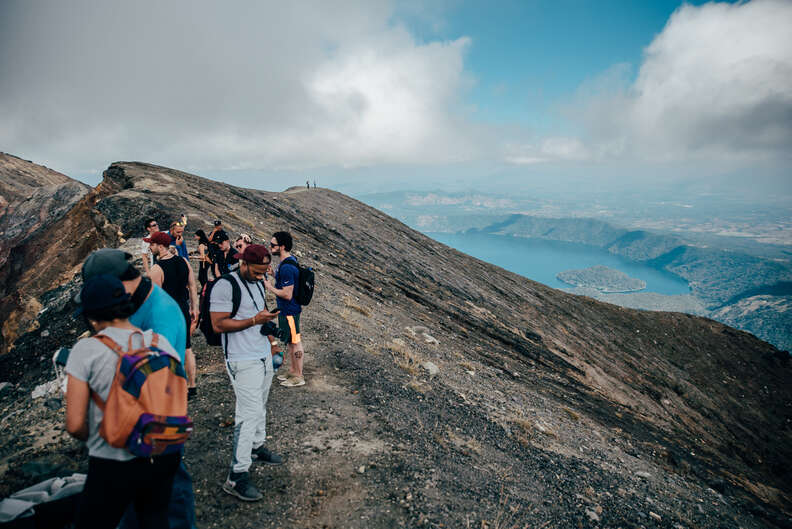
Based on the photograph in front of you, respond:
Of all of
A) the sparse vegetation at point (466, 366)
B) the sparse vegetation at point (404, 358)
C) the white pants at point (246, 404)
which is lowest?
the sparse vegetation at point (466, 366)

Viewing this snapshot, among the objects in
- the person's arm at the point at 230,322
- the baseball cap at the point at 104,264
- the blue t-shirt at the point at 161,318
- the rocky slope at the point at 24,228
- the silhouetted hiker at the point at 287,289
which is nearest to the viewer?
the baseball cap at the point at 104,264

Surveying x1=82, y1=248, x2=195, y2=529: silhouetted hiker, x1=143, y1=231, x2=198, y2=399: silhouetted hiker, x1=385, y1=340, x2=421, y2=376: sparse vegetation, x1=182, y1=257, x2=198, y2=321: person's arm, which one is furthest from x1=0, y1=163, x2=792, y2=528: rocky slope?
x1=143, y1=231, x2=198, y2=399: silhouetted hiker

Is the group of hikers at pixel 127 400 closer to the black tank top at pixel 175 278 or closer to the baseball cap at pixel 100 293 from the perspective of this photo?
the baseball cap at pixel 100 293

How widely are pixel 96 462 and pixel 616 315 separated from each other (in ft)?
150

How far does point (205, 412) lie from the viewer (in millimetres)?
5949

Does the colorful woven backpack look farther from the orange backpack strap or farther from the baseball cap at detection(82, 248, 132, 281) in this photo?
the baseball cap at detection(82, 248, 132, 281)

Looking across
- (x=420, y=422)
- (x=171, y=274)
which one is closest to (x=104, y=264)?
Answer: (x=171, y=274)

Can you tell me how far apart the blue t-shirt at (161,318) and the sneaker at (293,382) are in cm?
410

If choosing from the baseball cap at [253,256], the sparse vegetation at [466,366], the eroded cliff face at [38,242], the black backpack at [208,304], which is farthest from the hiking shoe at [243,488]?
the sparse vegetation at [466,366]

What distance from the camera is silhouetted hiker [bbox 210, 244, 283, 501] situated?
13.3 feet

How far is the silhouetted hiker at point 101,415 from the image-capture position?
2.38 meters

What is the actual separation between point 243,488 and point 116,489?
2.11 m

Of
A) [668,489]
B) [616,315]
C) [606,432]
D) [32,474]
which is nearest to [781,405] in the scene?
[616,315]

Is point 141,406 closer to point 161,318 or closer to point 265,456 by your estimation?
A: point 161,318
